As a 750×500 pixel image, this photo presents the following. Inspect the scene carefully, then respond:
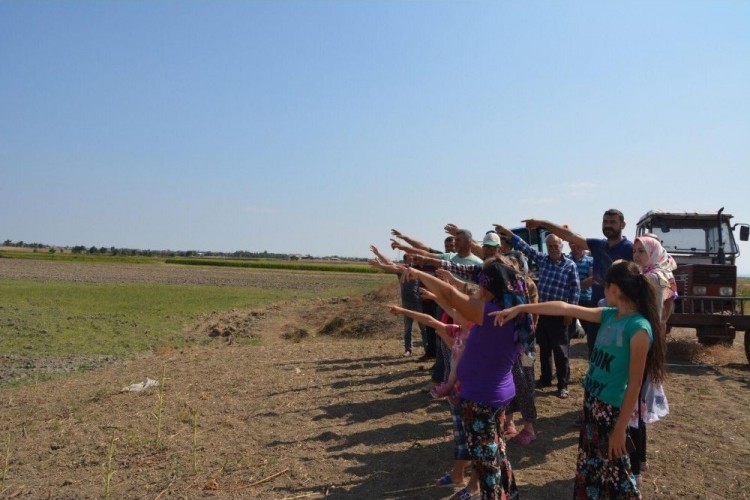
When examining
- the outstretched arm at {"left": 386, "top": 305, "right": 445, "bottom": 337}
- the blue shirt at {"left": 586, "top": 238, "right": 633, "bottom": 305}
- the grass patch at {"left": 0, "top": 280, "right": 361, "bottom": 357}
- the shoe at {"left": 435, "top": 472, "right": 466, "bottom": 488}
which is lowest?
the grass patch at {"left": 0, "top": 280, "right": 361, "bottom": 357}

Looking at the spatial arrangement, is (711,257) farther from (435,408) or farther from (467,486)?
(467,486)

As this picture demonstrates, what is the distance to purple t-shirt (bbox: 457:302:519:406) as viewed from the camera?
345 centimetres

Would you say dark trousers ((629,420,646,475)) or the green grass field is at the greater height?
dark trousers ((629,420,646,475))

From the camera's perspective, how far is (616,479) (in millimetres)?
3197

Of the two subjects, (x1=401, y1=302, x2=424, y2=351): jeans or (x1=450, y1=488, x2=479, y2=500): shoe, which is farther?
(x1=401, y1=302, x2=424, y2=351): jeans

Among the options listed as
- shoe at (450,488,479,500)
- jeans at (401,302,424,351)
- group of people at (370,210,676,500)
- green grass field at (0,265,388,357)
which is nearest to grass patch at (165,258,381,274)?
green grass field at (0,265,388,357)

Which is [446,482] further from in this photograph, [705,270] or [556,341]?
[705,270]

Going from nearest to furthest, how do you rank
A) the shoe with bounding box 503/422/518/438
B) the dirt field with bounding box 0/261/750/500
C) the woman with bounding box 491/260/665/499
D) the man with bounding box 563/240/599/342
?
the woman with bounding box 491/260/665/499 < the dirt field with bounding box 0/261/750/500 < the shoe with bounding box 503/422/518/438 < the man with bounding box 563/240/599/342

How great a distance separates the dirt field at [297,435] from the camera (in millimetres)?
4684

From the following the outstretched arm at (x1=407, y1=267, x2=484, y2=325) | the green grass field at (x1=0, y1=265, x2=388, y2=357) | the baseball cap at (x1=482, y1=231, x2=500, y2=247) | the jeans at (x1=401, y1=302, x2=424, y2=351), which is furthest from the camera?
the green grass field at (x1=0, y1=265, x2=388, y2=357)

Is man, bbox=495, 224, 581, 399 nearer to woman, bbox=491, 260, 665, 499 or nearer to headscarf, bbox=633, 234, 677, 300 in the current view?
headscarf, bbox=633, 234, 677, 300

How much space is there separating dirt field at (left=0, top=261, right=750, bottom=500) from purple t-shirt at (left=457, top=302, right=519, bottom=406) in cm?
134

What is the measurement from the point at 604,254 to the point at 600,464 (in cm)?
273

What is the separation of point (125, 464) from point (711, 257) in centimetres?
1163
